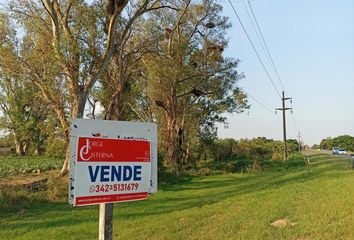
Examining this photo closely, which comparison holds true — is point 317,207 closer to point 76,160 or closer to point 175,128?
point 76,160

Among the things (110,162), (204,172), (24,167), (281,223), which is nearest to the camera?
(110,162)

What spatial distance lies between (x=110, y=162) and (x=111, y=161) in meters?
0.02

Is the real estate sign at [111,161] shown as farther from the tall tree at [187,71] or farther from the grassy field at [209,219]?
the tall tree at [187,71]

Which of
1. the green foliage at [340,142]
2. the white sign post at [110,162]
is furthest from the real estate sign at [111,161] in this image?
the green foliage at [340,142]

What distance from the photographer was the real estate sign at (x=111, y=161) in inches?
187

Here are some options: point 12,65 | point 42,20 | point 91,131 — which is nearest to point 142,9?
point 42,20

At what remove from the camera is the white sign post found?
474cm

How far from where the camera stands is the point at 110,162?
16.4 ft

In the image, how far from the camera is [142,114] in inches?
2003

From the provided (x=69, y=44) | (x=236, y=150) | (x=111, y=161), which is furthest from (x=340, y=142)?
(x=111, y=161)

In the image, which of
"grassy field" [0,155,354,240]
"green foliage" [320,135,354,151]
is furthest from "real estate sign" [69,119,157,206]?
"green foliage" [320,135,354,151]

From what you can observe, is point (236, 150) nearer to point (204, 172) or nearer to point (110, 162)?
point (204, 172)

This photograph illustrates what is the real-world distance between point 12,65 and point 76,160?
2288 cm

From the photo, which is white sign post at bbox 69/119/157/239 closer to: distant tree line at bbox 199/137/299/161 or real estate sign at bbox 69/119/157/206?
real estate sign at bbox 69/119/157/206
